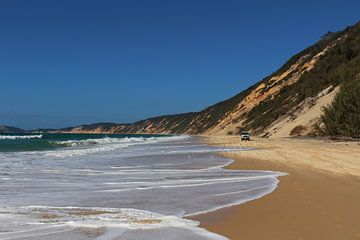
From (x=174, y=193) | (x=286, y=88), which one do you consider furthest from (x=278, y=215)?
(x=286, y=88)

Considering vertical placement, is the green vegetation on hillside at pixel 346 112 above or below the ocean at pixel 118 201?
above

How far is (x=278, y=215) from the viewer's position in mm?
8586

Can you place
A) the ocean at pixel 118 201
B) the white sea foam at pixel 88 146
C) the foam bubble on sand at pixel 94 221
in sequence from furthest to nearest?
1. the white sea foam at pixel 88 146
2. the ocean at pixel 118 201
3. the foam bubble on sand at pixel 94 221

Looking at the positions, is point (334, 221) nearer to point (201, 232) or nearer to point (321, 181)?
point (201, 232)

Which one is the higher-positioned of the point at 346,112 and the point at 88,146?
the point at 346,112

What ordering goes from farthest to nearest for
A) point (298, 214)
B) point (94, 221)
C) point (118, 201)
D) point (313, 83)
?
point (313, 83) → point (118, 201) → point (298, 214) → point (94, 221)

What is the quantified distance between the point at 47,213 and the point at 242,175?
8.66m

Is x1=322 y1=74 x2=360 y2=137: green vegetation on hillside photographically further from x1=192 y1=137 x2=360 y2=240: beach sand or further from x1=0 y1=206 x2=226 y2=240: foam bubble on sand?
x1=0 y1=206 x2=226 y2=240: foam bubble on sand

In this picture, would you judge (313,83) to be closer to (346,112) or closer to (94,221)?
(346,112)

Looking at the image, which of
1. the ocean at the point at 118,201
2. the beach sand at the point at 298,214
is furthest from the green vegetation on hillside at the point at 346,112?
the beach sand at the point at 298,214

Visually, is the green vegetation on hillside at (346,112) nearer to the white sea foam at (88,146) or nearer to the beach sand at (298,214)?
the white sea foam at (88,146)

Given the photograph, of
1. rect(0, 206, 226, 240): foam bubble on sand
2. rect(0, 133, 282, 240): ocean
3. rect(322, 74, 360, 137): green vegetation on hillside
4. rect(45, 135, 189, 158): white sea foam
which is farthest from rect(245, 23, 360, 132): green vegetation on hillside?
rect(0, 206, 226, 240): foam bubble on sand

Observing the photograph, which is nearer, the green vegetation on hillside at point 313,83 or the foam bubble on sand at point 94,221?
the foam bubble on sand at point 94,221

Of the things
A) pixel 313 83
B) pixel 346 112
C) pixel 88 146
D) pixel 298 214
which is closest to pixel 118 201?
pixel 298 214
